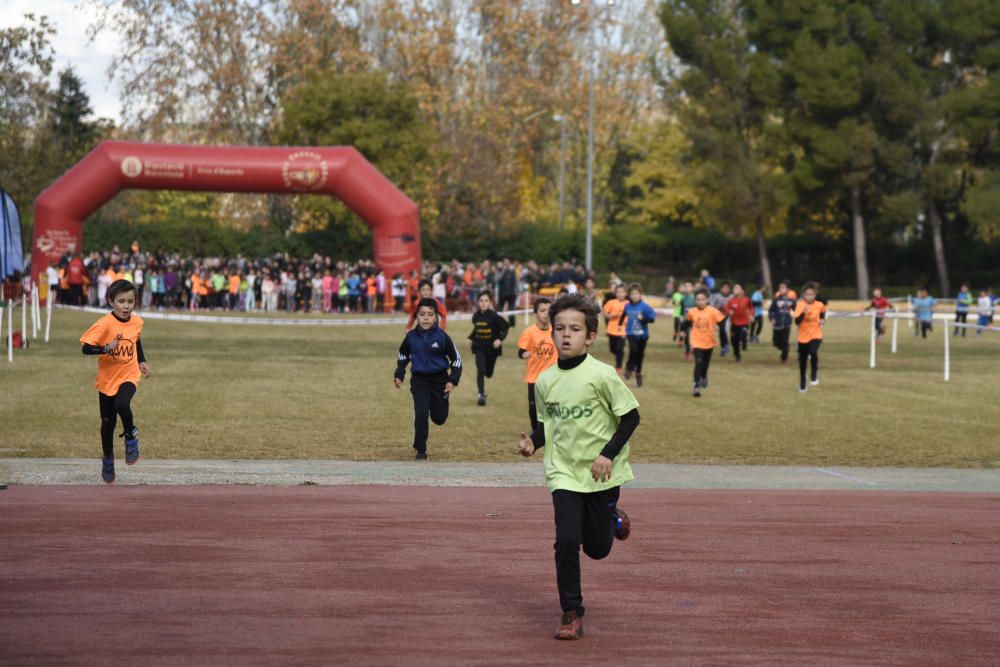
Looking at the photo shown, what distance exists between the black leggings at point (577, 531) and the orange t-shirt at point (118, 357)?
6.13 m

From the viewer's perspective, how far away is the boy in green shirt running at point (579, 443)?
670 centimetres

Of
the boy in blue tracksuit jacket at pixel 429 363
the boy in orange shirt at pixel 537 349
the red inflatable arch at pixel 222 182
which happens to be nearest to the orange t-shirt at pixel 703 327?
the boy in orange shirt at pixel 537 349

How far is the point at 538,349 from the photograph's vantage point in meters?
15.7

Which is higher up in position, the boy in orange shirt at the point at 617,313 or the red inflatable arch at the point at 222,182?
the red inflatable arch at the point at 222,182

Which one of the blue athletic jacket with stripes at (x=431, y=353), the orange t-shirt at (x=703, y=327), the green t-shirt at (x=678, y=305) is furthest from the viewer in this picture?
the green t-shirt at (x=678, y=305)

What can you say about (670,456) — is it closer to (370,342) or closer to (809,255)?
(370,342)

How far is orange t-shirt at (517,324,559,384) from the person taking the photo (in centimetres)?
1559

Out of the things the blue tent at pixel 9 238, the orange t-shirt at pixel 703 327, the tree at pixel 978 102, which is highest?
the tree at pixel 978 102

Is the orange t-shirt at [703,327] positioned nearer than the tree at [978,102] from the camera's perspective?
Yes

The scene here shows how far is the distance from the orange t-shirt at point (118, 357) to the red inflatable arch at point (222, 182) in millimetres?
32967

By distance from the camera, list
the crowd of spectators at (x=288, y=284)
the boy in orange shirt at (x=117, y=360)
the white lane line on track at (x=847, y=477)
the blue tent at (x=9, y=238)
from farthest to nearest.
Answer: the crowd of spectators at (x=288, y=284) < the blue tent at (x=9, y=238) < the white lane line on track at (x=847, y=477) < the boy in orange shirt at (x=117, y=360)

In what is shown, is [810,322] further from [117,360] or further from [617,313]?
[117,360]

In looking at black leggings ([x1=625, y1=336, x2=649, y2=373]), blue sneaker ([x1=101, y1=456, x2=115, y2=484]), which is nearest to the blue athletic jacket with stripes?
blue sneaker ([x1=101, y1=456, x2=115, y2=484])

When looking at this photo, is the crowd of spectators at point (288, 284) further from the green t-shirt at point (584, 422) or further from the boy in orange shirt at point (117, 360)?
the green t-shirt at point (584, 422)
